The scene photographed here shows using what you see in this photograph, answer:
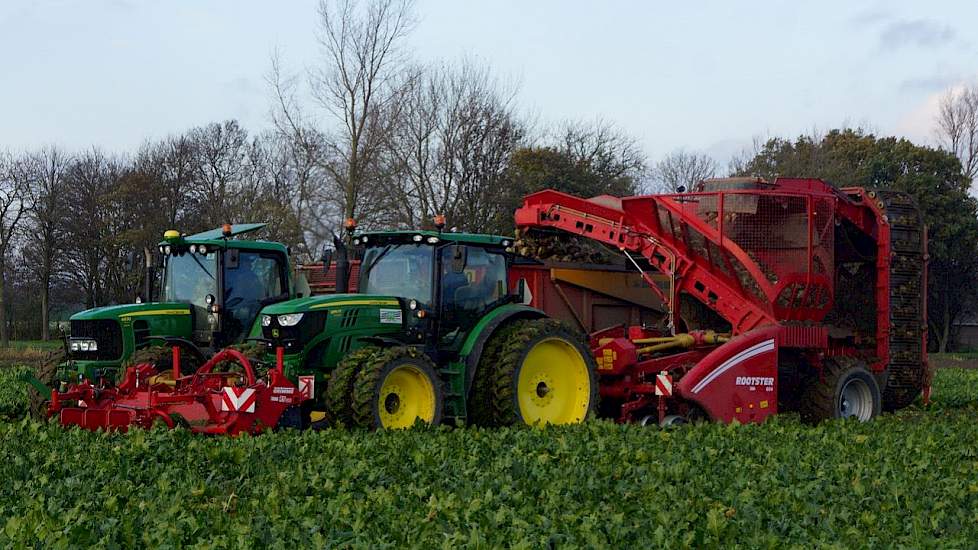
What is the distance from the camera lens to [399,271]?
12312 millimetres

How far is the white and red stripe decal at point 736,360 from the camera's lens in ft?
42.8

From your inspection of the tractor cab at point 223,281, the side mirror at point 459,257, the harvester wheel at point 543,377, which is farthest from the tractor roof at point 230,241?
the harvester wheel at point 543,377

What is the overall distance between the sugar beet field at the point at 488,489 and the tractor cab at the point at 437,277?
1.78 m

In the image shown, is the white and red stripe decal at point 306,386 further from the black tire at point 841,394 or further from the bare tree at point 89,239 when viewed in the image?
the bare tree at point 89,239

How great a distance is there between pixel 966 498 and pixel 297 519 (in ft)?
15.0

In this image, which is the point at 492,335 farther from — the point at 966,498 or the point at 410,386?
the point at 966,498

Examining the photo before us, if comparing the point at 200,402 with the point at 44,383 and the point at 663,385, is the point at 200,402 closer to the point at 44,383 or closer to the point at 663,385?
the point at 44,383

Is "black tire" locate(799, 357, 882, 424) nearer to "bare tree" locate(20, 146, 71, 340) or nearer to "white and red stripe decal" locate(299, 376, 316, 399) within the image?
"white and red stripe decal" locate(299, 376, 316, 399)

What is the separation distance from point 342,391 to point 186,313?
355 centimetres

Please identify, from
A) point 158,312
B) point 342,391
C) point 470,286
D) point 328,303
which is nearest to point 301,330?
point 328,303

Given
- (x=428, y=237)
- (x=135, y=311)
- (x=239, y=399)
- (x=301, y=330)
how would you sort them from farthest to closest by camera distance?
1. (x=135, y=311)
2. (x=428, y=237)
3. (x=301, y=330)
4. (x=239, y=399)

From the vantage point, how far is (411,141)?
34469 mm

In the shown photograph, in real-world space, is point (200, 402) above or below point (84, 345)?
below

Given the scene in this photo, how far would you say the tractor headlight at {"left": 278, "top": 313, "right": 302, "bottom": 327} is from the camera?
37.0 ft
